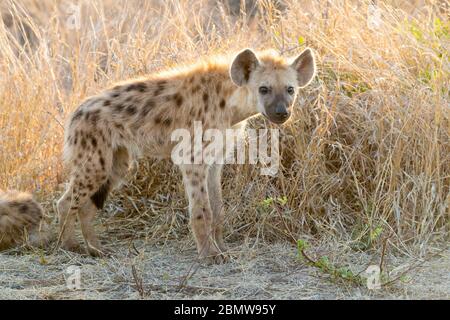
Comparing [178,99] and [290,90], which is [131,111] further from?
[290,90]

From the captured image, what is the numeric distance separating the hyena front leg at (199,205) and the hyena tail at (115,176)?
0.42m

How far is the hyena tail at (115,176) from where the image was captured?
4.96 meters

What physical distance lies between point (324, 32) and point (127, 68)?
56.0 inches

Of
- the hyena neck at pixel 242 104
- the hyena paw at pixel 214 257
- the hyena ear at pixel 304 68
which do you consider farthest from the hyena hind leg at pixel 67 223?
the hyena ear at pixel 304 68

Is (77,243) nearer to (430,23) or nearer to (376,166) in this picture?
(376,166)

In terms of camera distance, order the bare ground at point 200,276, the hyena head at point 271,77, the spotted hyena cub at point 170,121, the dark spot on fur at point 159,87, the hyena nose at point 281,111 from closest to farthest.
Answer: the bare ground at point 200,276
the hyena nose at point 281,111
the hyena head at point 271,77
the spotted hyena cub at point 170,121
the dark spot on fur at point 159,87

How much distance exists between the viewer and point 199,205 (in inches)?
188

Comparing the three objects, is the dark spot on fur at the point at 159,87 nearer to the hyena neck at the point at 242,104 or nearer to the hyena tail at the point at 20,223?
the hyena neck at the point at 242,104

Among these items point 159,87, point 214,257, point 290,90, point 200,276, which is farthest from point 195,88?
point 200,276

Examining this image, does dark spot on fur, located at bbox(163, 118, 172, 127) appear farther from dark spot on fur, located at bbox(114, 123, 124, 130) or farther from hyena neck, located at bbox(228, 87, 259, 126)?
hyena neck, located at bbox(228, 87, 259, 126)

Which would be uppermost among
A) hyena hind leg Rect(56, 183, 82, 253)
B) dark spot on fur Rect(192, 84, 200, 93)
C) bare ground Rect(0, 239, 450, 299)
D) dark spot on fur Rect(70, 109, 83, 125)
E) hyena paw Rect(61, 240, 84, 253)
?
dark spot on fur Rect(192, 84, 200, 93)

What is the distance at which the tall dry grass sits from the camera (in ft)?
16.2

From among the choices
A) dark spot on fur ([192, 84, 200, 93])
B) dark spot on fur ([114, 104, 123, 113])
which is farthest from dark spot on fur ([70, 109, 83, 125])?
dark spot on fur ([192, 84, 200, 93])

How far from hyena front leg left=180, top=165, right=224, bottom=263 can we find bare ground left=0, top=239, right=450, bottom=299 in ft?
0.44
